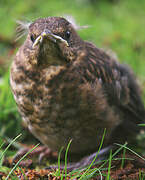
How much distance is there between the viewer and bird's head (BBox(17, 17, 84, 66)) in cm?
260

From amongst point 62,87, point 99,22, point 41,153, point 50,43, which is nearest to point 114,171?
point 62,87

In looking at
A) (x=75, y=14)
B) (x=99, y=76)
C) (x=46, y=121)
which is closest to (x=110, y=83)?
(x=99, y=76)

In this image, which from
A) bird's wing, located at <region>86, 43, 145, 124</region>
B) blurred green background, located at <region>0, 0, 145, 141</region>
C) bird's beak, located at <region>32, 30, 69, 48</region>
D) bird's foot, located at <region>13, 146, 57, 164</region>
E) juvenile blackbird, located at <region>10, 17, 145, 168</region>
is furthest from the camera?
blurred green background, located at <region>0, 0, 145, 141</region>

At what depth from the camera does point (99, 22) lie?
21.6 feet

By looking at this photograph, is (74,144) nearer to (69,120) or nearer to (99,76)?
(69,120)

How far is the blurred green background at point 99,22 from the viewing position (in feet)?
17.7

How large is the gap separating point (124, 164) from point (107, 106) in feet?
1.88

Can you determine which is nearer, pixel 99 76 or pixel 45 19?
pixel 45 19

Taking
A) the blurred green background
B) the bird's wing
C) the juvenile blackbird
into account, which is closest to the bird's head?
the juvenile blackbird

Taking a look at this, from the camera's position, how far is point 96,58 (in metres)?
3.19

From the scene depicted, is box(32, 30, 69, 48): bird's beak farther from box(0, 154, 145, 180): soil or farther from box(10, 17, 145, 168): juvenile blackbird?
box(0, 154, 145, 180): soil

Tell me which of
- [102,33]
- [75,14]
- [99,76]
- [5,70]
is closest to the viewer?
[99,76]

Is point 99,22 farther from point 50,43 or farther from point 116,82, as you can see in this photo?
point 50,43

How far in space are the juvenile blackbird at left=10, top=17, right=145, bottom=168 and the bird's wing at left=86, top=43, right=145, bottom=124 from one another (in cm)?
1
